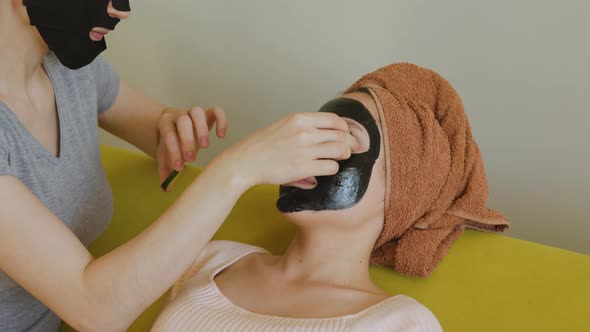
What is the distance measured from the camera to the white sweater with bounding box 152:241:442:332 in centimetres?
102

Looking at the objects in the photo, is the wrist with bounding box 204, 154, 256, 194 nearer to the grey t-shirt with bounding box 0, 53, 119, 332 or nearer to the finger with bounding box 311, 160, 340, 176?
the finger with bounding box 311, 160, 340, 176

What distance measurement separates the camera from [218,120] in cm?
132

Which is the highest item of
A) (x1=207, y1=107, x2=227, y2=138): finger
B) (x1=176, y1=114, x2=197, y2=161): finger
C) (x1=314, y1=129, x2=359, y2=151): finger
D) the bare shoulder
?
(x1=314, y1=129, x2=359, y2=151): finger

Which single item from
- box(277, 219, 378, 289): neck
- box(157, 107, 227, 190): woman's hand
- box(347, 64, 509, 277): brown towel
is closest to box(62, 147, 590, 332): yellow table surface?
box(347, 64, 509, 277): brown towel

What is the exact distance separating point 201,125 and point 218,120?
0.16 feet

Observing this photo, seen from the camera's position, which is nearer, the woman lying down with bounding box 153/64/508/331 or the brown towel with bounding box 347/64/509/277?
the woman lying down with bounding box 153/64/508/331

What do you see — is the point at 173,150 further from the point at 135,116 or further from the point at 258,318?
the point at 258,318

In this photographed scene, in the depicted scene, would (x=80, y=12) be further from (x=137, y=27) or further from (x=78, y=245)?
(x=137, y=27)

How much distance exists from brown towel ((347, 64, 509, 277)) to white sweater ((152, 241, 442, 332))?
0.19m

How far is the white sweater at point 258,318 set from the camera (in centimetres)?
102

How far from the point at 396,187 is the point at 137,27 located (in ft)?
4.95

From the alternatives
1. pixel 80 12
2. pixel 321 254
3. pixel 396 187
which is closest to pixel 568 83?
pixel 396 187

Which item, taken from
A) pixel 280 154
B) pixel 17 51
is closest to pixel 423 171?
pixel 280 154

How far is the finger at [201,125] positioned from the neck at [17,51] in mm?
332
